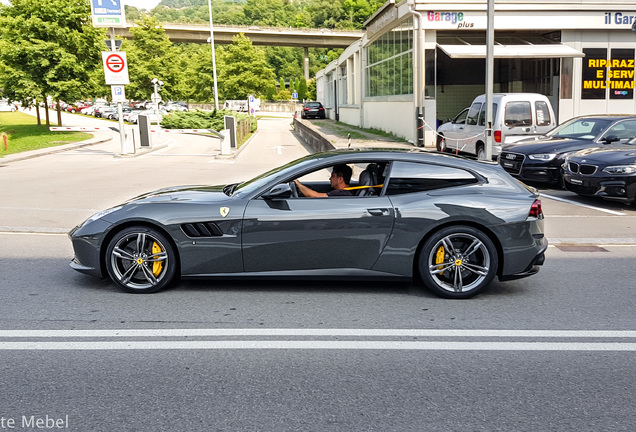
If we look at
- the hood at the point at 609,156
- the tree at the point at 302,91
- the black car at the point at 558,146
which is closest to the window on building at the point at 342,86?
the black car at the point at 558,146

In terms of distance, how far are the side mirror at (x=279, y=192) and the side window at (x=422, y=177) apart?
966 mm

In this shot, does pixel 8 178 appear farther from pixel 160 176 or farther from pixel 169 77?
pixel 169 77

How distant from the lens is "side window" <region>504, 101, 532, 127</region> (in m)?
17.0

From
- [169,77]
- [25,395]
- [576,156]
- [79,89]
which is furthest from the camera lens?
[169,77]

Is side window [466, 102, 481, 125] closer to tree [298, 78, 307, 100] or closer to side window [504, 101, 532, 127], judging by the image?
side window [504, 101, 532, 127]

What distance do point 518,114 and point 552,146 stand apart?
10.1 ft

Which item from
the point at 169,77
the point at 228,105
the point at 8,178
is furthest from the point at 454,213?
the point at 228,105

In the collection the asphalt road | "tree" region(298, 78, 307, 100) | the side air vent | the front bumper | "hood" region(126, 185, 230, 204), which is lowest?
the asphalt road

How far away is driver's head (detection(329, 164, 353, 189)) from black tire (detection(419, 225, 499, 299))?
1.06m

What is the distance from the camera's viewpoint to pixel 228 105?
73.1m

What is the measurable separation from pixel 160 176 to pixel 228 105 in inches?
2247

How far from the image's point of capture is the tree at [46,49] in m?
32.7

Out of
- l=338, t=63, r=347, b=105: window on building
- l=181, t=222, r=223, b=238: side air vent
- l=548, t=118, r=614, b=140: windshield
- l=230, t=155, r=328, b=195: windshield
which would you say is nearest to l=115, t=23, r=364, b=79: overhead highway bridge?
l=338, t=63, r=347, b=105: window on building

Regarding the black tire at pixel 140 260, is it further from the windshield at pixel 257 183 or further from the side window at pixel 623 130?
the side window at pixel 623 130
